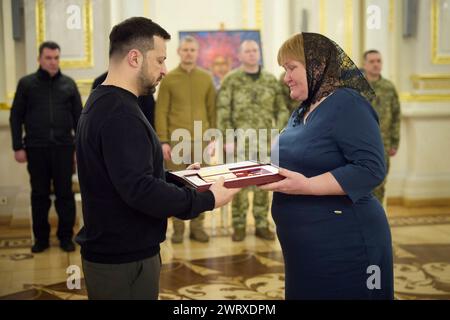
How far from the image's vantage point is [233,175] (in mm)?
2125

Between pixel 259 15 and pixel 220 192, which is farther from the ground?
pixel 259 15

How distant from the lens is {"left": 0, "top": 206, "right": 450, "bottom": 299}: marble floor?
158 inches

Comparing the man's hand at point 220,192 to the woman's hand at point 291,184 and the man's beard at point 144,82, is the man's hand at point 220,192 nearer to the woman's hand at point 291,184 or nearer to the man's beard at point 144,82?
the woman's hand at point 291,184

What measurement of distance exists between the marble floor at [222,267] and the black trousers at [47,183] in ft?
0.63

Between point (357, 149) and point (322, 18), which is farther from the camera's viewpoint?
point (322, 18)

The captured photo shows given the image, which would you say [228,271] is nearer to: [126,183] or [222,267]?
[222,267]

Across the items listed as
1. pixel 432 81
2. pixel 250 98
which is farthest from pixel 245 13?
pixel 250 98

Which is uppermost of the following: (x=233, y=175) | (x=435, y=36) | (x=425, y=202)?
(x=435, y=36)

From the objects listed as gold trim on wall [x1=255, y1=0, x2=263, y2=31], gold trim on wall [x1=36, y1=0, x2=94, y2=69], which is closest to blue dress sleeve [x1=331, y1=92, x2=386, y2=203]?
gold trim on wall [x1=36, y1=0, x2=94, y2=69]

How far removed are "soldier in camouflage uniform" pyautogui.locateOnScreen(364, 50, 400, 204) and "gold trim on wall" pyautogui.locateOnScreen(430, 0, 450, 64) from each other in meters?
1.53

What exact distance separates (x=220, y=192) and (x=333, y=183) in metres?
0.40

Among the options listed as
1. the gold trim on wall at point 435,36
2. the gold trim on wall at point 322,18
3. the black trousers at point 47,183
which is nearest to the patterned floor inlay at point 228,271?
the black trousers at point 47,183

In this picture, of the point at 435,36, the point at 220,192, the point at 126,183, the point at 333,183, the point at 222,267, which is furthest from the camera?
the point at 435,36

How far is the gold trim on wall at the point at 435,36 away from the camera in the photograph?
6.72 metres
